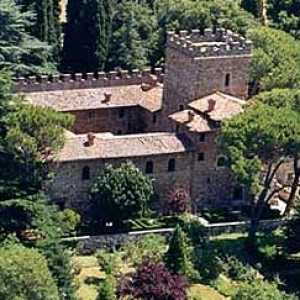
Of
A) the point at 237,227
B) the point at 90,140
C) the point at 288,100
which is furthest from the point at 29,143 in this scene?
the point at 288,100

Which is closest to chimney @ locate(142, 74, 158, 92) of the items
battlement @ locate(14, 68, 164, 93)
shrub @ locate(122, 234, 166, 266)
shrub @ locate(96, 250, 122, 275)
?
battlement @ locate(14, 68, 164, 93)

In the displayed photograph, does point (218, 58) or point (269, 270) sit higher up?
point (218, 58)

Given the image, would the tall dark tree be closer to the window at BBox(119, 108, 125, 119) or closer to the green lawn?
the window at BBox(119, 108, 125, 119)

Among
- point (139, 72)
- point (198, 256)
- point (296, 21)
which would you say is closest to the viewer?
point (198, 256)

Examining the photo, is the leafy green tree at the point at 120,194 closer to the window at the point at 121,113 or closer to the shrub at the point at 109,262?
the shrub at the point at 109,262

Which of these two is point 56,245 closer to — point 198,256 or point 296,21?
point 198,256

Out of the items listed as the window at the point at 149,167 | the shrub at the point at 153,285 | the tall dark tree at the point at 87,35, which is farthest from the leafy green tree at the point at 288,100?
the tall dark tree at the point at 87,35

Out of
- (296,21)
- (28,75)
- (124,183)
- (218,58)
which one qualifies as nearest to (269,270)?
(124,183)

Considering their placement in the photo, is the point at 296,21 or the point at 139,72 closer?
the point at 139,72
